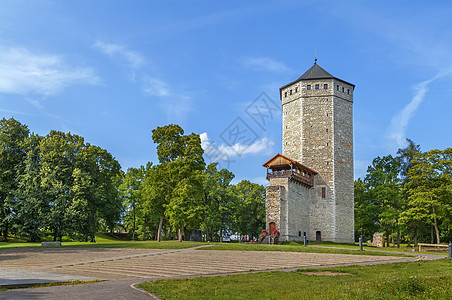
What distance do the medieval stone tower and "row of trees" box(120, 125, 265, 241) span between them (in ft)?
23.5

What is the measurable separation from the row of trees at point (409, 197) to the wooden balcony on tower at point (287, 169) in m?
7.76

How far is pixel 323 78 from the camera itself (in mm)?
49188

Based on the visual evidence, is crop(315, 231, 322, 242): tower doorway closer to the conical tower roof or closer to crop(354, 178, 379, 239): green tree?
crop(354, 178, 379, 239): green tree

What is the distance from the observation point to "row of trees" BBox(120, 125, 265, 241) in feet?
116

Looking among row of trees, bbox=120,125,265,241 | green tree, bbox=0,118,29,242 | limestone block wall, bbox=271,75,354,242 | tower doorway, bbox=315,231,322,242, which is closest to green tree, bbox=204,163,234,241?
row of trees, bbox=120,125,265,241

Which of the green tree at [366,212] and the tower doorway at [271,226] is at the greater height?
the green tree at [366,212]

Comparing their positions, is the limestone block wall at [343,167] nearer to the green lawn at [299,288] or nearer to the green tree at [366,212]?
the green tree at [366,212]

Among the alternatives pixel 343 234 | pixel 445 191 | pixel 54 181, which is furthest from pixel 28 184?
pixel 445 191

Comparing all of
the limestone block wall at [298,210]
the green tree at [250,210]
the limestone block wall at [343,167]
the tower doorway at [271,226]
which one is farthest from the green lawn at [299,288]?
the green tree at [250,210]

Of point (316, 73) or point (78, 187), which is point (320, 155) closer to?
point (316, 73)

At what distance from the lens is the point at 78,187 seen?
33594 millimetres

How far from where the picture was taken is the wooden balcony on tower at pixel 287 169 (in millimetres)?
42875

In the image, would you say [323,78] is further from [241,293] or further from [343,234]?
[241,293]

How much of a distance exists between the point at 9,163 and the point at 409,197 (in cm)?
3857
